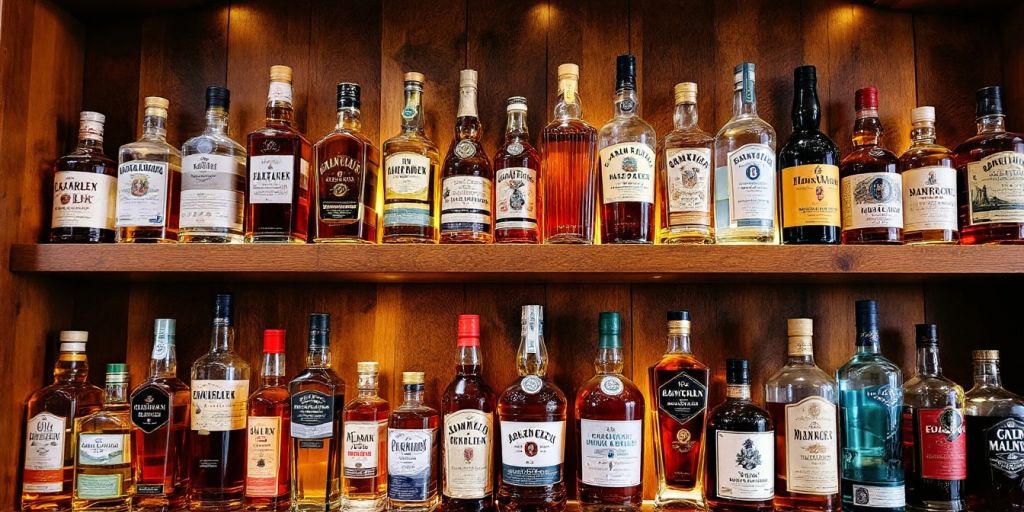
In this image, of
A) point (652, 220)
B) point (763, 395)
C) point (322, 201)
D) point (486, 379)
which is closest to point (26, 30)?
point (322, 201)

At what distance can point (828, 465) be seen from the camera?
122 centimetres

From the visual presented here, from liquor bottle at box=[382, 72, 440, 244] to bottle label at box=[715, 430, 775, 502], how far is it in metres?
0.61

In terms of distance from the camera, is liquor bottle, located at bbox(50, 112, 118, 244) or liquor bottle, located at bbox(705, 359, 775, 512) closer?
liquor bottle, located at bbox(705, 359, 775, 512)

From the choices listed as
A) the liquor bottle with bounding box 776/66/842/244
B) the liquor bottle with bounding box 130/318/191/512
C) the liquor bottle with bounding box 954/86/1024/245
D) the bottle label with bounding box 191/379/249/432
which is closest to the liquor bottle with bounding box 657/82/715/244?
the liquor bottle with bounding box 776/66/842/244

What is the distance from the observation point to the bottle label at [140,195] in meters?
1.29

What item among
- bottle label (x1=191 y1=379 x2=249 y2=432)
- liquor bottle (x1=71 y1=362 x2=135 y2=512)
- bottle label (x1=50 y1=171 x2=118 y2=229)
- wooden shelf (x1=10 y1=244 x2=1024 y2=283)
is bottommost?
liquor bottle (x1=71 y1=362 x2=135 y2=512)

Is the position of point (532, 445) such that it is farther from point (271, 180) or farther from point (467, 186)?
point (271, 180)

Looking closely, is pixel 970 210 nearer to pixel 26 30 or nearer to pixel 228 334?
pixel 228 334

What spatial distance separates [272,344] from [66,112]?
2.13ft

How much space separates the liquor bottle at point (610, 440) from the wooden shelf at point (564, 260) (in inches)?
5.6

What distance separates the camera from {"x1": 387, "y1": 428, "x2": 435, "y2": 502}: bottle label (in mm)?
1216

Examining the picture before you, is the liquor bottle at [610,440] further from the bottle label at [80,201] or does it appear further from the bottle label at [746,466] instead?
the bottle label at [80,201]

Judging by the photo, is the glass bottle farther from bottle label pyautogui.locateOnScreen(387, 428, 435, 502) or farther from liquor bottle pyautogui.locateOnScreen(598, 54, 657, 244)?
liquor bottle pyautogui.locateOnScreen(598, 54, 657, 244)

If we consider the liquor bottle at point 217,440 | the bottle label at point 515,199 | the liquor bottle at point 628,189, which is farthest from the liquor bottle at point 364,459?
the liquor bottle at point 628,189
